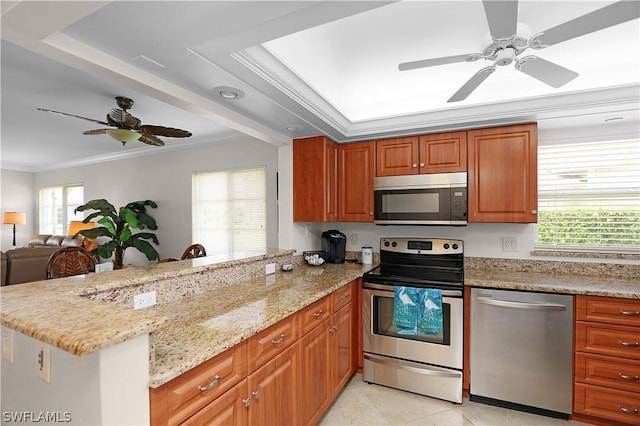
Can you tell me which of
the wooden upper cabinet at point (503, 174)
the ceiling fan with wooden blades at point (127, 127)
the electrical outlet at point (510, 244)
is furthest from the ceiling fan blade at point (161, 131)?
the electrical outlet at point (510, 244)

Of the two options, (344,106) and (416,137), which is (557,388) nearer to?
(416,137)

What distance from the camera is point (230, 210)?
448cm

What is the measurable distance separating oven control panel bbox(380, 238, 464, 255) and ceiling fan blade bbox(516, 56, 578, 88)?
62.5 inches

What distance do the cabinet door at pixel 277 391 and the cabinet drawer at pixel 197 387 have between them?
0.15 metres

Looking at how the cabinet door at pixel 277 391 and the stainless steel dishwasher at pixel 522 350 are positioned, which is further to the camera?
the stainless steel dishwasher at pixel 522 350

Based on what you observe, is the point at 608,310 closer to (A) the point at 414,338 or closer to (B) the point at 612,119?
(A) the point at 414,338

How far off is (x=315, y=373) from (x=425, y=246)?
1635 mm

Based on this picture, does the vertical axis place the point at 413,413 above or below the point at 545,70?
below

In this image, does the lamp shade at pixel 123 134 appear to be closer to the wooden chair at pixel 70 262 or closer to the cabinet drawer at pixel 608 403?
the wooden chair at pixel 70 262

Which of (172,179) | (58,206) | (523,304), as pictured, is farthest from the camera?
(58,206)

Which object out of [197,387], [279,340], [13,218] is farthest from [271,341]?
[13,218]

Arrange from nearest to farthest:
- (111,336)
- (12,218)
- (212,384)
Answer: (111,336) → (212,384) → (12,218)

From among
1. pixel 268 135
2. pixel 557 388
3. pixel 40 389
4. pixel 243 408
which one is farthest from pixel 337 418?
pixel 268 135

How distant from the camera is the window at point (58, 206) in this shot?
6.64 m
